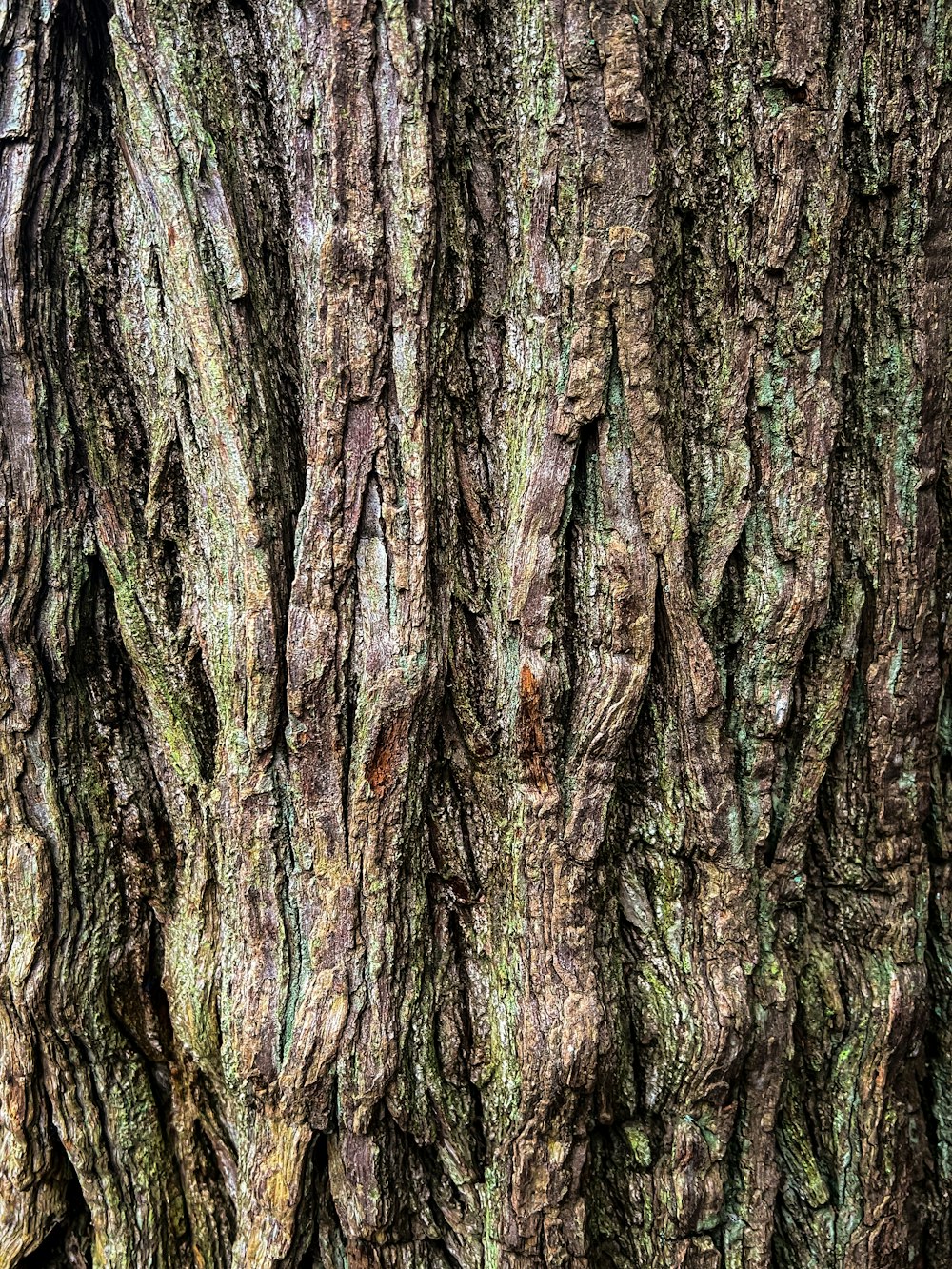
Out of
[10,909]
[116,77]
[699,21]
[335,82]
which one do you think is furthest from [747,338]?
[10,909]

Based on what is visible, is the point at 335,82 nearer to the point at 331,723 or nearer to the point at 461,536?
the point at 461,536

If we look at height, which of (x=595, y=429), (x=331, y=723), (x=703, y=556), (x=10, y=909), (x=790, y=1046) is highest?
(x=595, y=429)

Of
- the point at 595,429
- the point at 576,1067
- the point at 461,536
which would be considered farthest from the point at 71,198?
the point at 576,1067

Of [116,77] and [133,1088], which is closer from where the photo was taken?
[116,77]

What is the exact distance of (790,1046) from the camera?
1966 mm

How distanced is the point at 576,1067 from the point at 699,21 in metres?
2.17

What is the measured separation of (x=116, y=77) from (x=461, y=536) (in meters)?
1.24

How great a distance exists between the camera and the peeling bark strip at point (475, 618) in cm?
177

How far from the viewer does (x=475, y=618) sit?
191 cm

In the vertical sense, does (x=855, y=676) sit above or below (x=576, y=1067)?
above

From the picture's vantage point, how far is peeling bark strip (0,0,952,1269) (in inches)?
69.9

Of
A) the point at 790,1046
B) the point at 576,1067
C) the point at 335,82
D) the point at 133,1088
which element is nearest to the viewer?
the point at 335,82

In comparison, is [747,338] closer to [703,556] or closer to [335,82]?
[703,556]

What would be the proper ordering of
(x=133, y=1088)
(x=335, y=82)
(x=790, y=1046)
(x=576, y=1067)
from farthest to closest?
1. (x=133, y=1088)
2. (x=790, y=1046)
3. (x=576, y=1067)
4. (x=335, y=82)
